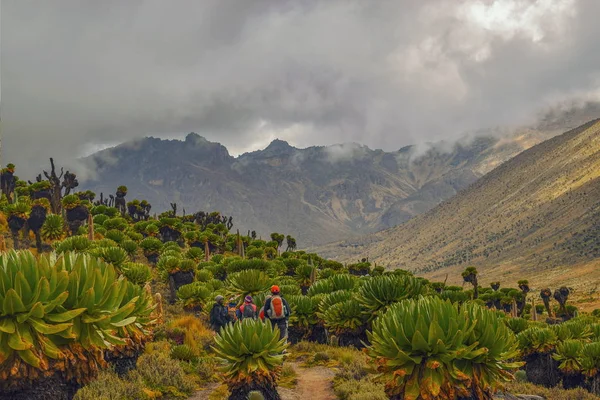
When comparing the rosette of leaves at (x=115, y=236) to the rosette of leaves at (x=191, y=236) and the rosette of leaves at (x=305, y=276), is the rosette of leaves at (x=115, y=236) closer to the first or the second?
the rosette of leaves at (x=191, y=236)

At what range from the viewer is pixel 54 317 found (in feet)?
20.3

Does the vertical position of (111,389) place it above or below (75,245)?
below

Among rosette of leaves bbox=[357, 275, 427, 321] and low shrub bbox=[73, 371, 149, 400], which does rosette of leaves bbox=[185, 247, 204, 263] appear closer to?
rosette of leaves bbox=[357, 275, 427, 321]

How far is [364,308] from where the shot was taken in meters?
13.4

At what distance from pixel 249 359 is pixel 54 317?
4.08 meters

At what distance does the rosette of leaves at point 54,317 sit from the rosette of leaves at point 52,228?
22727mm

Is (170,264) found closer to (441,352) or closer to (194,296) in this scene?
(194,296)

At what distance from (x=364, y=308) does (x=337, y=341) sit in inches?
110

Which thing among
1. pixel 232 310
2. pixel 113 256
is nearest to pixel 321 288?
pixel 232 310

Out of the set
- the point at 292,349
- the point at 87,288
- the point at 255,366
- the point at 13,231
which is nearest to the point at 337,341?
the point at 292,349

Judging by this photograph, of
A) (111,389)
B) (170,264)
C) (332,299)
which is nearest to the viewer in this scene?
(111,389)

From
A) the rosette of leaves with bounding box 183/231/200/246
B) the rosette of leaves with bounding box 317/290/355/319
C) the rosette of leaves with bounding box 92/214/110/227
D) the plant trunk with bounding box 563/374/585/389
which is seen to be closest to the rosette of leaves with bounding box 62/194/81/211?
the rosette of leaves with bounding box 92/214/110/227

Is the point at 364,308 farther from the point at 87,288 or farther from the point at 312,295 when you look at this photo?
the point at 87,288

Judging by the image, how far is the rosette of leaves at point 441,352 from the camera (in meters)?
7.11
